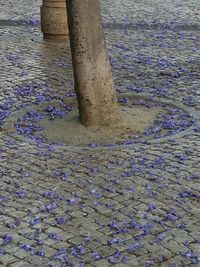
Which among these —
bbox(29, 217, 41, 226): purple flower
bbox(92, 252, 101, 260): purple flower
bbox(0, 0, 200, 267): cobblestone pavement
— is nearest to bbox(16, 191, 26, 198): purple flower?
bbox(0, 0, 200, 267): cobblestone pavement

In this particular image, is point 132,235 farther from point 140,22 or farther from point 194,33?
point 140,22

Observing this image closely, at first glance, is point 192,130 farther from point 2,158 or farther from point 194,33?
point 194,33

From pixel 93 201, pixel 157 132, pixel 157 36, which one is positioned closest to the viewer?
pixel 93 201

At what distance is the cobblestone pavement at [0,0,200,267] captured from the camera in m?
4.35

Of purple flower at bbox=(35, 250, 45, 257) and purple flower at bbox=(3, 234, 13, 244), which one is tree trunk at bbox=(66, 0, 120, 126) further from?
purple flower at bbox=(35, 250, 45, 257)

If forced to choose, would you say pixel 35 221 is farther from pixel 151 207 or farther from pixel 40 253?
pixel 151 207

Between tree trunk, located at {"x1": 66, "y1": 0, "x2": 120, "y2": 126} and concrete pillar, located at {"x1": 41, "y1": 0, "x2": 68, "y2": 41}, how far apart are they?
4.23 meters

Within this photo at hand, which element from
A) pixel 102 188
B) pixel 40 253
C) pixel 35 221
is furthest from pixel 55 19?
pixel 40 253

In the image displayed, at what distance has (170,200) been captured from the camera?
16.6 ft

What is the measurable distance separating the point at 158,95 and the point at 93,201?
2928 millimetres

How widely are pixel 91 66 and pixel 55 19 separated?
14.3 ft

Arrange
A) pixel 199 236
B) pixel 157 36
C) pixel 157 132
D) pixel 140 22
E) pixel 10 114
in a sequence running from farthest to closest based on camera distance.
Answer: pixel 140 22 < pixel 157 36 < pixel 10 114 < pixel 157 132 < pixel 199 236

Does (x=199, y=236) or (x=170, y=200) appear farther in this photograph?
(x=170, y=200)

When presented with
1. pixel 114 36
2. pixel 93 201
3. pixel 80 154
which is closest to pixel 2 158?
pixel 80 154
